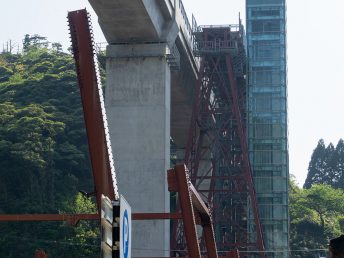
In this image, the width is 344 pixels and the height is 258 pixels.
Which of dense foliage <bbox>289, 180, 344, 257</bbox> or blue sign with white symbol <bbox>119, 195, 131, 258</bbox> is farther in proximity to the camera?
dense foliage <bbox>289, 180, 344, 257</bbox>

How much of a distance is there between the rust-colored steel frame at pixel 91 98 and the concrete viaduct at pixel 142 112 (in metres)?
27.5

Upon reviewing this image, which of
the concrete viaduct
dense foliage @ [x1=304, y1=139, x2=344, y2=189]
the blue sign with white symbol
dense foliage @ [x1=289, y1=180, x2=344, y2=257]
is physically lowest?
the blue sign with white symbol

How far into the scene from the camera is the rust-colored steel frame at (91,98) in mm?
10578

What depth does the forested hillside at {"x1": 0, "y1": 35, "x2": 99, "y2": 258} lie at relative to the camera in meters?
72.8

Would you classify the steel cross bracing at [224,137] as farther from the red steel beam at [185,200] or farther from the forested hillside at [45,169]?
the red steel beam at [185,200]

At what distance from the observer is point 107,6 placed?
37.4m

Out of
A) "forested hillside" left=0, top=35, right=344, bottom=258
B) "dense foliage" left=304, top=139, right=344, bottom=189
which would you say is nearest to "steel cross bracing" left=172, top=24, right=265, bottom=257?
"forested hillside" left=0, top=35, right=344, bottom=258

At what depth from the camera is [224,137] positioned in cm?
6125

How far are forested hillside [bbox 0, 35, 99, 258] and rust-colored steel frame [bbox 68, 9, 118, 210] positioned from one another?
60.8 meters

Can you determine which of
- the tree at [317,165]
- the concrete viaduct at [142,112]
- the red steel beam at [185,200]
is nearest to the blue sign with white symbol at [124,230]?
the red steel beam at [185,200]

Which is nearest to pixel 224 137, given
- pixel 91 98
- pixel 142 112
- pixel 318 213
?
pixel 142 112

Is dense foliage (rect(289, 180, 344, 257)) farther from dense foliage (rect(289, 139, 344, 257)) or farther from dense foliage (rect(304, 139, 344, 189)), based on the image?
dense foliage (rect(304, 139, 344, 189))

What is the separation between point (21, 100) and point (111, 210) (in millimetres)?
88348

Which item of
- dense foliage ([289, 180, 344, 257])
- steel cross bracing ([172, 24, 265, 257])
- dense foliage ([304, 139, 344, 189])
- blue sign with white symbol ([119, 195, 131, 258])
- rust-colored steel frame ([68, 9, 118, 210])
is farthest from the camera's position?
dense foliage ([304, 139, 344, 189])
